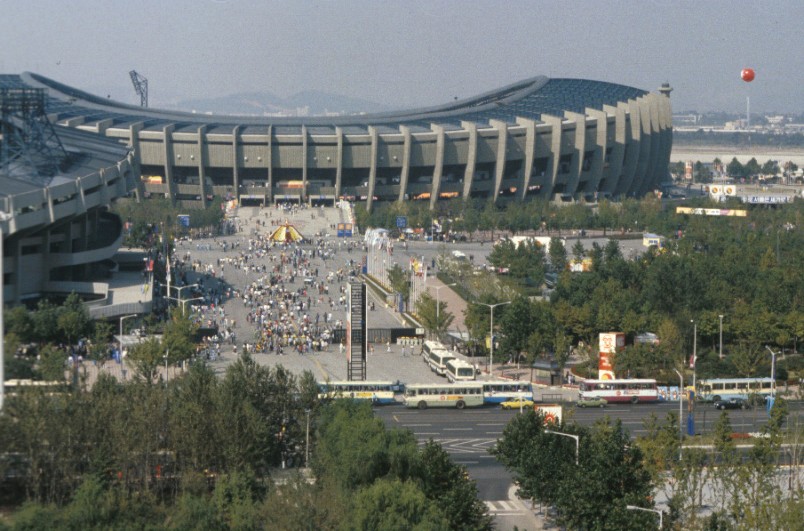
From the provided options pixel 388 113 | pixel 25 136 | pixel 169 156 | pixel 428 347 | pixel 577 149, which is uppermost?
pixel 388 113

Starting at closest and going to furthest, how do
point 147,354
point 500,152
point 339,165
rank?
point 147,354 < point 339,165 < point 500,152

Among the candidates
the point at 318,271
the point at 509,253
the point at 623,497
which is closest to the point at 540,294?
the point at 509,253

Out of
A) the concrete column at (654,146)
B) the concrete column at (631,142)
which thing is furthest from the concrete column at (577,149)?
the concrete column at (654,146)

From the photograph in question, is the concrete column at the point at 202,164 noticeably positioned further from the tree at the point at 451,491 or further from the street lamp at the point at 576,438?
the tree at the point at 451,491

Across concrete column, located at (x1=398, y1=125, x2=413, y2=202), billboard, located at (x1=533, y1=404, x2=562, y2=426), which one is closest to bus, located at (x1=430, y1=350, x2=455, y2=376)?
billboard, located at (x1=533, y1=404, x2=562, y2=426)

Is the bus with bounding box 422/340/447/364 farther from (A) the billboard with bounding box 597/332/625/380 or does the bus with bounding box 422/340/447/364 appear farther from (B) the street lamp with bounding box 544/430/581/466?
(B) the street lamp with bounding box 544/430/581/466

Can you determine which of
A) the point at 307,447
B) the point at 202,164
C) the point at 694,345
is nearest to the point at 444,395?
the point at 694,345

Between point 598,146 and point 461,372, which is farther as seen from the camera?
point 598,146

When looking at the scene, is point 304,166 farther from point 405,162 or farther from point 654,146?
point 654,146
